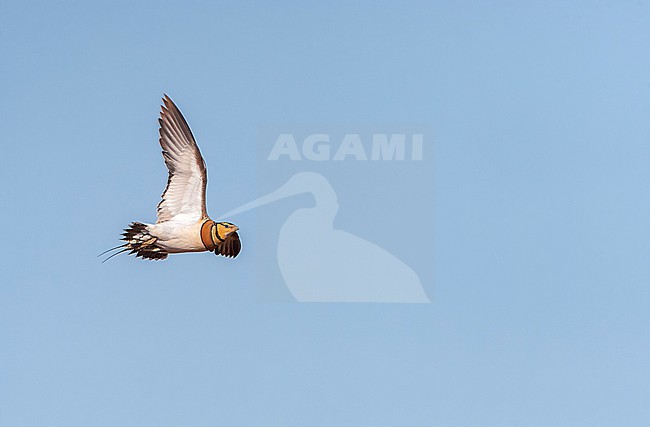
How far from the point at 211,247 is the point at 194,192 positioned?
0.56 metres

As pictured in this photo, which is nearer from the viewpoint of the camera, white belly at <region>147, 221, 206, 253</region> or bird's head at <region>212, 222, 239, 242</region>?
bird's head at <region>212, 222, 239, 242</region>

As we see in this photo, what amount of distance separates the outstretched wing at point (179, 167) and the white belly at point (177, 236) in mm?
114

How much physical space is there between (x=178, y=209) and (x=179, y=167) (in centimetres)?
31

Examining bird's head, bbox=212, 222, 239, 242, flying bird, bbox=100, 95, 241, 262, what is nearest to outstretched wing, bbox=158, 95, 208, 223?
flying bird, bbox=100, 95, 241, 262

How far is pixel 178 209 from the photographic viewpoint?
5.81 metres

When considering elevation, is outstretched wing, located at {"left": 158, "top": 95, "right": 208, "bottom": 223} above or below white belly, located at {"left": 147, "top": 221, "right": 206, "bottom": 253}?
above

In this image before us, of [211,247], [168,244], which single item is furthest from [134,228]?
[211,247]

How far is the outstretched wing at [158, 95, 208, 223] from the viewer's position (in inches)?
229

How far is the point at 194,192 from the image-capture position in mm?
5867

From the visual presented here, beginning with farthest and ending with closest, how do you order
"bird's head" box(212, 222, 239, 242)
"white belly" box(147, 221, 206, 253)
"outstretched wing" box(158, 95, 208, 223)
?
"outstretched wing" box(158, 95, 208, 223) < "white belly" box(147, 221, 206, 253) < "bird's head" box(212, 222, 239, 242)

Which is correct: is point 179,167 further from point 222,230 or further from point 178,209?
point 222,230

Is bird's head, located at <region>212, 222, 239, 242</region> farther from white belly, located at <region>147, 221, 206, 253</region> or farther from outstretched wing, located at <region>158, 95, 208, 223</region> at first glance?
outstretched wing, located at <region>158, 95, 208, 223</region>

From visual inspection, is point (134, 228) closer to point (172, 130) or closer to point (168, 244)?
point (168, 244)

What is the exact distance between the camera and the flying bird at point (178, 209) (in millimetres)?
5598
